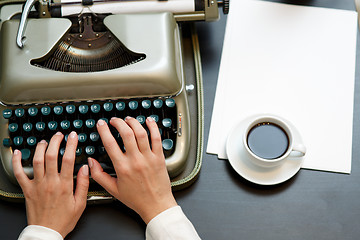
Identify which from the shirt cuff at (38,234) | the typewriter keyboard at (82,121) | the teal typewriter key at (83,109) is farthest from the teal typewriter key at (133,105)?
the shirt cuff at (38,234)

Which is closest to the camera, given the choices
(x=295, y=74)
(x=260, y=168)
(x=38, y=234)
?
(x=38, y=234)

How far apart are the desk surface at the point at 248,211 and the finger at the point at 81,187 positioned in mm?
60

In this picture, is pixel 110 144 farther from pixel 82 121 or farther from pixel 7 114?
pixel 7 114

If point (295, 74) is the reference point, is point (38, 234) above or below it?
below

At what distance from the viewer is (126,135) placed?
0.97 m

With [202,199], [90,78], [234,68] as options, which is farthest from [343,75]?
[90,78]

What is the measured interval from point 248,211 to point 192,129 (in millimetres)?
249

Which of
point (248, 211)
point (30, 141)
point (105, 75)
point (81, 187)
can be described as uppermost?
point (105, 75)

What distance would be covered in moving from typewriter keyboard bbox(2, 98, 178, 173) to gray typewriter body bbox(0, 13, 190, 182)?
0.02 m

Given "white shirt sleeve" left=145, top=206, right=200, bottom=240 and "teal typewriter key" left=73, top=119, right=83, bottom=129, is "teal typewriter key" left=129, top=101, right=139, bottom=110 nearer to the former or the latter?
"teal typewriter key" left=73, top=119, right=83, bottom=129

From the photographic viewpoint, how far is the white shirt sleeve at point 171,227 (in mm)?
935

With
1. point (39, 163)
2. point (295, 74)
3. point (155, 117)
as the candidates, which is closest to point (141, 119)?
point (155, 117)

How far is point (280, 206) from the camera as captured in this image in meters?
1.05

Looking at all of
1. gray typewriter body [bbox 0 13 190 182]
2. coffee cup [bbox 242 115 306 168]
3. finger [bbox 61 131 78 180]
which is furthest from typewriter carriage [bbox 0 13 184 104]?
coffee cup [bbox 242 115 306 168]
